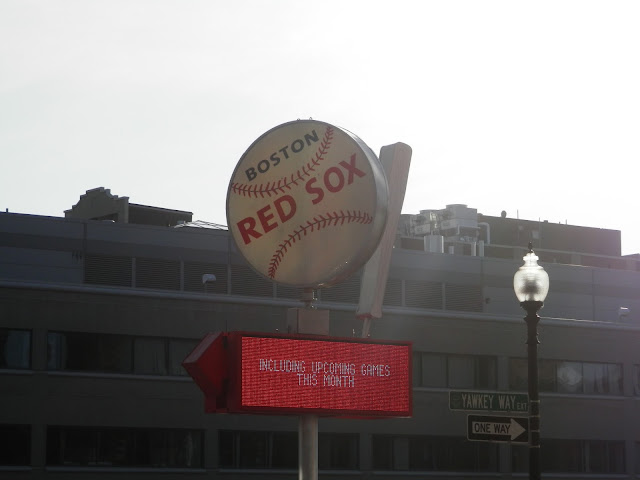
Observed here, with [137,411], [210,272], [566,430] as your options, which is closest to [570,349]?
[566,430]

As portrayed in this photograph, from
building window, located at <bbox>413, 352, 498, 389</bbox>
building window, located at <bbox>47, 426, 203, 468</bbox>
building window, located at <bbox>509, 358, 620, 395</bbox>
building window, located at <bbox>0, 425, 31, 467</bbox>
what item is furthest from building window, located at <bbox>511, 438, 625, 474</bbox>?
building window, located at <bbox>0, 425, 31, 467</bbox>

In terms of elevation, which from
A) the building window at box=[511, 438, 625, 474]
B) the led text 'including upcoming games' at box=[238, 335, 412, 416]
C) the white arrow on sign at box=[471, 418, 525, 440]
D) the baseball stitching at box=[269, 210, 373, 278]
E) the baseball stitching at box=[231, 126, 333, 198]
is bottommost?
the building window at box=[511, 438, 625, 474]

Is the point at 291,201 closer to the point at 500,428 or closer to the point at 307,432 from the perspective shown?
the point at 307,432

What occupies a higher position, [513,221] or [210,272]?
[513,221]

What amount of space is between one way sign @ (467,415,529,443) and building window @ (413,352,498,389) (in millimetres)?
30097

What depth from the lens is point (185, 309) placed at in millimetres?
43594

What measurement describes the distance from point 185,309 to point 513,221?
162 feet

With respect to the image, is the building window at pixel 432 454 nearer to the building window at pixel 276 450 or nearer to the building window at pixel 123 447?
the building window at pixel 276 450

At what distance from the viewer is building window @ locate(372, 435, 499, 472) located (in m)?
47.4

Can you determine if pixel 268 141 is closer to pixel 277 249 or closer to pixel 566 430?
pixel 277 249

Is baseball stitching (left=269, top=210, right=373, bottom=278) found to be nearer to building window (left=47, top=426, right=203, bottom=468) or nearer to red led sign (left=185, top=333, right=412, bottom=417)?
red led sign (left=185, top=333, right=412, bottom=417)

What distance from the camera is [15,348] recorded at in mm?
40812

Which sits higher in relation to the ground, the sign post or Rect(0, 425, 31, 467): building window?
the sign post

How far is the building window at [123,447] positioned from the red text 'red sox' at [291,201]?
30923 mm
